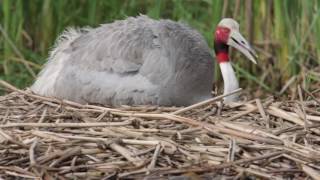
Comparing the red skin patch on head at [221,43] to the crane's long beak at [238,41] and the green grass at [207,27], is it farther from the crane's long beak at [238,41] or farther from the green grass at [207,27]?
the green grass at [207,27]

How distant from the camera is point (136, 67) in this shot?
5914 mm

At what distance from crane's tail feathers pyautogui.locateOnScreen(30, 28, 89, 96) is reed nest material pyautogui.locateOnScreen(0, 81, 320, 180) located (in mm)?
1071

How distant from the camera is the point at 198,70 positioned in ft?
20.1

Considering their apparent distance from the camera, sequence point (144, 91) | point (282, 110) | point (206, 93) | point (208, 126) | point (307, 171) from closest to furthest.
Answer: point (307, 171) < point (208, 126) < point (282, 110) < point (144, 91) < point (206, 93)

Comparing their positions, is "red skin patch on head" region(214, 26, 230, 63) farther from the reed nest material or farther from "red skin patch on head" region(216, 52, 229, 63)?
the reed nest material

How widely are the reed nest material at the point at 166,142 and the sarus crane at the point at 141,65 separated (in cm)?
70

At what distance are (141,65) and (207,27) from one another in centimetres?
196

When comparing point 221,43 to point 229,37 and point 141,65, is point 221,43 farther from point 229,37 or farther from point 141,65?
point 141,65

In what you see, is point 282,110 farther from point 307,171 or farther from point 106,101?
point 106,101

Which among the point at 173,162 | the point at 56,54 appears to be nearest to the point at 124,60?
the point at 56,54

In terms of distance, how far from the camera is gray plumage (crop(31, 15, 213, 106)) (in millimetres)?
5848

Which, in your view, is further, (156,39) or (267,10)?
(267,10)

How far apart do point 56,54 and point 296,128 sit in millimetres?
2339

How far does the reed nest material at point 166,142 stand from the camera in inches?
165
